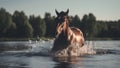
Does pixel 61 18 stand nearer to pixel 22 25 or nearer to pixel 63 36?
pixel 63 36

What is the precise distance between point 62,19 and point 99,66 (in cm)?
768

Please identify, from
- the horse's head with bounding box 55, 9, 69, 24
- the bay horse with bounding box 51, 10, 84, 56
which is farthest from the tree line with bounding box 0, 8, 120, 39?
the horse's head with bounding box 55, 9, 69, 24

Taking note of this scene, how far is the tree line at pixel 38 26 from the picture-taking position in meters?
119

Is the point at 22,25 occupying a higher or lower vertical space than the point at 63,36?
higher

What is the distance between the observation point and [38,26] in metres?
125

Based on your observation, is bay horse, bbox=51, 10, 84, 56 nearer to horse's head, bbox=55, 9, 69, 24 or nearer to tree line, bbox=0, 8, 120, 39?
horse's head, bbox=55, 9, 69, 24

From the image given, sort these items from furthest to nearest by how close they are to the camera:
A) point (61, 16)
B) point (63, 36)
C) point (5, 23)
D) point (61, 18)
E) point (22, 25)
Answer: point (22, 25) < point (5, 23) < point (63, 36) < point (61, 16) < point (61, 18)

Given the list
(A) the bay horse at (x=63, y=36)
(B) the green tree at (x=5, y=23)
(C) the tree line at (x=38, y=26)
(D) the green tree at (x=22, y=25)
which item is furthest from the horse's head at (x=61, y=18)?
(B) the green tree at (x=5, y=23)

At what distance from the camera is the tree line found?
119 m

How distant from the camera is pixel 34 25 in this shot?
127 metres

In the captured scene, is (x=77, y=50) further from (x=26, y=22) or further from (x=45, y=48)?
(x=26, y=22)

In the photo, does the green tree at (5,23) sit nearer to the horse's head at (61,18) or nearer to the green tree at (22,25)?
the green tree at (22,25)

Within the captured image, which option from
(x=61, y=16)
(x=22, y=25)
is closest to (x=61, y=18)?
(x=61, y=16)

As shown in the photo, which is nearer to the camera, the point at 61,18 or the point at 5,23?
the point at 61,18
